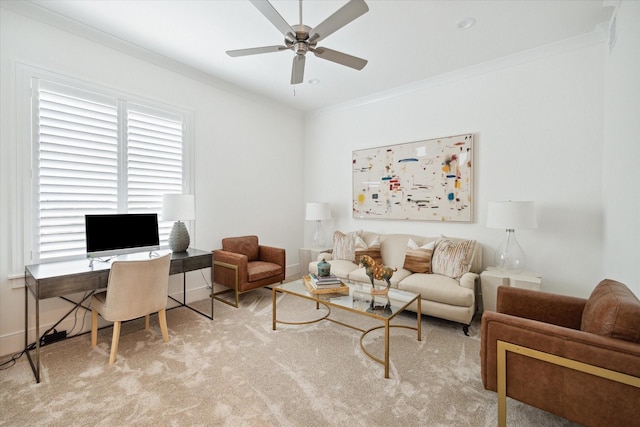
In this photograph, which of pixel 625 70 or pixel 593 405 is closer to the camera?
pixel 593 405

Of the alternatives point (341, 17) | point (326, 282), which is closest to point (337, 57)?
point (341, 17)

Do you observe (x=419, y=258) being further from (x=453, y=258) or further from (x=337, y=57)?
(x=337, y=57)

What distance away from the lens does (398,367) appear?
2254mm

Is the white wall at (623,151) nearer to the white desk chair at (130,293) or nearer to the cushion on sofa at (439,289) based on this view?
the cushion on sofa at (439,289)

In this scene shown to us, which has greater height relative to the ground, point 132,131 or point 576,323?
point 132,131

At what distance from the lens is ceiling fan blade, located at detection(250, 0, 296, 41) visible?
1.82 metres

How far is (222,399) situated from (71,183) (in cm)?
249

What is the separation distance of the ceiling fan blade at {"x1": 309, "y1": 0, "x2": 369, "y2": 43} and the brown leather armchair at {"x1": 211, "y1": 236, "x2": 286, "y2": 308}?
2.55 metres

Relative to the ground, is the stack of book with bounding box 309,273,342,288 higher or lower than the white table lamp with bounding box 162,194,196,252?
lower

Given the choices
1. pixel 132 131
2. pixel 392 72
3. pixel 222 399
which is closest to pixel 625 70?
pixel 392 72

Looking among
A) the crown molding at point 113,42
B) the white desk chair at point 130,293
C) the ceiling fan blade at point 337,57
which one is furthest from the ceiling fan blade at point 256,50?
the white desk chair at point 130,293

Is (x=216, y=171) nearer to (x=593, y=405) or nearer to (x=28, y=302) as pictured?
(x=28, y=302)

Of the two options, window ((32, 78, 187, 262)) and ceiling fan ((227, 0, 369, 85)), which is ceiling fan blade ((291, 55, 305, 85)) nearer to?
ceiling fan ((227, 0, 369, 85))

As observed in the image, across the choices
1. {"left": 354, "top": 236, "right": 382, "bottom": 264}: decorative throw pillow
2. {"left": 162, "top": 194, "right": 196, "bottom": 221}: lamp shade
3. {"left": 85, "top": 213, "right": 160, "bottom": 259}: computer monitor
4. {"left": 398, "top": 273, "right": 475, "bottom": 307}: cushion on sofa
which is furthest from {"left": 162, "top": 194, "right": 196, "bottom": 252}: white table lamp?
{"left": 398, "top": 273, "right": 475, "bottom": 307}: cushion on sofa
